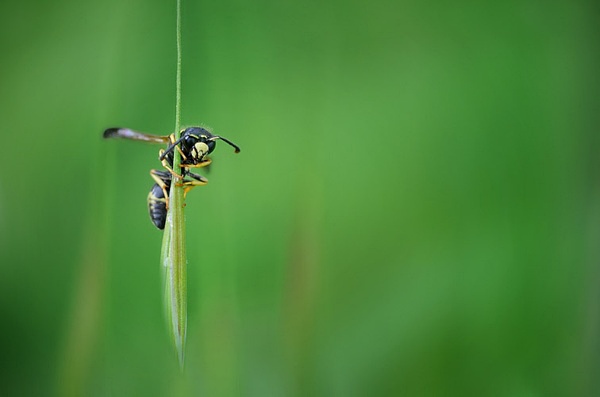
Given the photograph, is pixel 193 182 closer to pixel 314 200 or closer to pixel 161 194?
pixel 161 194

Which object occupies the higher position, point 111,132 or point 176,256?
point 111,132

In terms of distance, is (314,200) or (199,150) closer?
(199,150)

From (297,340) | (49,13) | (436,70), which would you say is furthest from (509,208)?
(49,13)

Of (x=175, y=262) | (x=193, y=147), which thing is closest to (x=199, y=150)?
(x=193, y=147)

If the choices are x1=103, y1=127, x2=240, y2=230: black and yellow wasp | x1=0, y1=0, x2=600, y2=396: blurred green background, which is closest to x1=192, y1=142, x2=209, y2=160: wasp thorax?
x1=103, y1=127, x2=240, y2=230: black and yellow wasp

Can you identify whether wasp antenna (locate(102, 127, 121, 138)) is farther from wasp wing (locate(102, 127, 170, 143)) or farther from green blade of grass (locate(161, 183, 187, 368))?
green blade of grass (locate(161, 183, 187, 368))

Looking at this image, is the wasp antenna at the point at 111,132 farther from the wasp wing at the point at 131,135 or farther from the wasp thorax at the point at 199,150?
the wasp thorax at the point at 199,150
